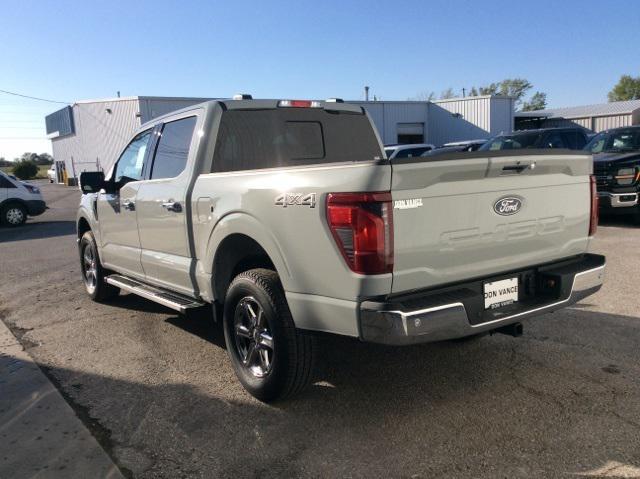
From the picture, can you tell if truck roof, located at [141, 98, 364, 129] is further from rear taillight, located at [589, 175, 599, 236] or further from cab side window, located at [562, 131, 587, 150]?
cab side window, located at [562, 131, 587, 150]

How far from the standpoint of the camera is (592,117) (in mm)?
40938

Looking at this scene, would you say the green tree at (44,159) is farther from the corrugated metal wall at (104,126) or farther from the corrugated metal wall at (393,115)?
the corrugated metal wall at (393,115)

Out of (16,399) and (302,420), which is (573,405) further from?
(16,399)

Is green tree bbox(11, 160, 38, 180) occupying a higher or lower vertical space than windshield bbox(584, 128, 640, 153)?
higher

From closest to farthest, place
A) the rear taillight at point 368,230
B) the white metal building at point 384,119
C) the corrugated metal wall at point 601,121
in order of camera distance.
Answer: the rear taillight at point 368,230 < the white metal building at point 384,119 < the corrugated metal wall at point 601,121

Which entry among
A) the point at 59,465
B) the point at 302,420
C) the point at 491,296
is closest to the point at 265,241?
the point at 302,420

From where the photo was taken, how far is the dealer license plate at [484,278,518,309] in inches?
127

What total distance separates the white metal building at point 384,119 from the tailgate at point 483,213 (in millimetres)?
30223

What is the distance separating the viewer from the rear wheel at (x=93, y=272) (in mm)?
6458

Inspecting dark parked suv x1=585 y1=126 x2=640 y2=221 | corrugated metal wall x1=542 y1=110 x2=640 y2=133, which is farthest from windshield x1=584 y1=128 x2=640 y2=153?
corrugated metal wall x1=542 y1=110 x2=640 y2=133

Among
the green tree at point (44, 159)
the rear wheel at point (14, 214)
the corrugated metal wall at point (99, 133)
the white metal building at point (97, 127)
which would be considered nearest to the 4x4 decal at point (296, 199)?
the rear wheel at point (14, 214)

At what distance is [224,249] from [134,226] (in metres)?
1.68

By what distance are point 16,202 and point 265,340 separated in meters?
16.2

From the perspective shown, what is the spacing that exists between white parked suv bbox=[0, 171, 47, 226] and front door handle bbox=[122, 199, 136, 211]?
44.9 feet
